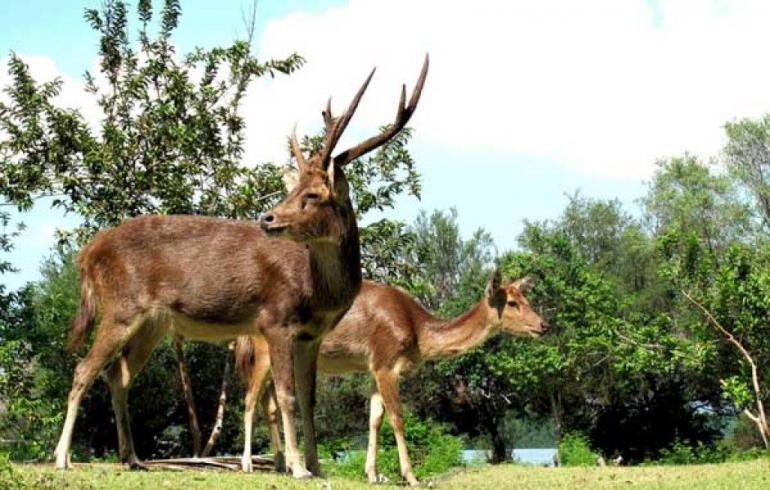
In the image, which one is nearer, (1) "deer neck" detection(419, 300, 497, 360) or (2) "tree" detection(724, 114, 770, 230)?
(1) "deer neck" detection(419, 300, 497, 360)

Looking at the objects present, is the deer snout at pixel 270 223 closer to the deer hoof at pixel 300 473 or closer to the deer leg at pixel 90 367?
the deer leg at pixel 90 367

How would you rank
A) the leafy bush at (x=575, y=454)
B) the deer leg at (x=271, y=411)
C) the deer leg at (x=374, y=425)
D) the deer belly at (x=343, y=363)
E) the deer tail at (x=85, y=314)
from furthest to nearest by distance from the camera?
the leafy bush at (x=575, y=454), the deer belly at (x=343, y=363), the deer leg at (x=374, y=425), the deer leg at (x=271, y=411), the deer tail at (x=85, y=314)

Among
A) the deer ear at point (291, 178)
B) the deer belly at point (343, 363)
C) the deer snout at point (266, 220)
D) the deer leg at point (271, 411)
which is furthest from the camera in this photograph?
the deer belly at point (343, 363)

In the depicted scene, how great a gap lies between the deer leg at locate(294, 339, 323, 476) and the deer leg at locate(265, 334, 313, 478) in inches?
10.8

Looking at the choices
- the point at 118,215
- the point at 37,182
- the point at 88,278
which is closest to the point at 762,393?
the point at 118,215

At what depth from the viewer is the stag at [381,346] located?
11984 millimetres

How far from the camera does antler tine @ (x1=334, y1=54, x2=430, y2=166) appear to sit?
30.0 ft

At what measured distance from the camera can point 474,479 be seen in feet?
54.4

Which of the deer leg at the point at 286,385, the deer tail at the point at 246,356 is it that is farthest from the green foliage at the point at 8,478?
the deer tail at the point at 246,356

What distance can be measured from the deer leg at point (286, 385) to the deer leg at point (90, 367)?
1.22 meters

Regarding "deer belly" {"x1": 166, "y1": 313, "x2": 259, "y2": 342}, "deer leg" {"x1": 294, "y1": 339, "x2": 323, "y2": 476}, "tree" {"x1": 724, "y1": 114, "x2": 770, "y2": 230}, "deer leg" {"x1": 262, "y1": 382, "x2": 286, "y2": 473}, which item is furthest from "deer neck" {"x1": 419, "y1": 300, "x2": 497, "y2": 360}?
"tree" {"x1": 724, "y1": 114, "x2": 770, "y2": 230}

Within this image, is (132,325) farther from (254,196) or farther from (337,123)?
(254,196)

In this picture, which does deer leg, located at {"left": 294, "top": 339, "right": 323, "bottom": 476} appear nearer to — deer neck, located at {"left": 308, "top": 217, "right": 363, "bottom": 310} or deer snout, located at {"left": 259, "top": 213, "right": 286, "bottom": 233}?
deer neck, located at {"left": 308, "top": 217, "right": 363, "bottom": 310}

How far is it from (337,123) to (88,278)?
265 centimetres
